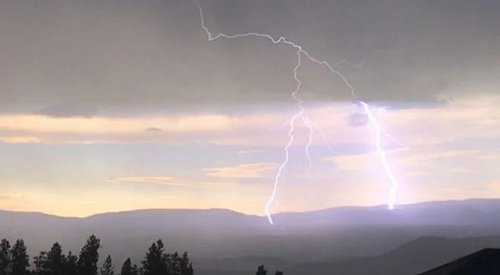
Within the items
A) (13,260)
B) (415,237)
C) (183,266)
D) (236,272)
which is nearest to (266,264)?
(236,272)

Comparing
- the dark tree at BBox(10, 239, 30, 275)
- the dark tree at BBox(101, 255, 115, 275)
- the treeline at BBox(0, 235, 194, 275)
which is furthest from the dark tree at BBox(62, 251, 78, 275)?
the dark tree at BBox(10, 239, 30, 275)

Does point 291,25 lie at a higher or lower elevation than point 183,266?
higher

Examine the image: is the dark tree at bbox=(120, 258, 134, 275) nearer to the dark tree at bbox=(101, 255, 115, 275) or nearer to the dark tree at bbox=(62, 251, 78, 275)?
the dark tree at bbox=(101, 255, 115, 275)

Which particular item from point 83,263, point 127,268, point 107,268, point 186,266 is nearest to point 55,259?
point 83,263

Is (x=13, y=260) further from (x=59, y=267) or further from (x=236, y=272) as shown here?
(x=236, y=272)

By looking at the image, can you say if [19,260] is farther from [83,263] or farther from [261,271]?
[261,271]
